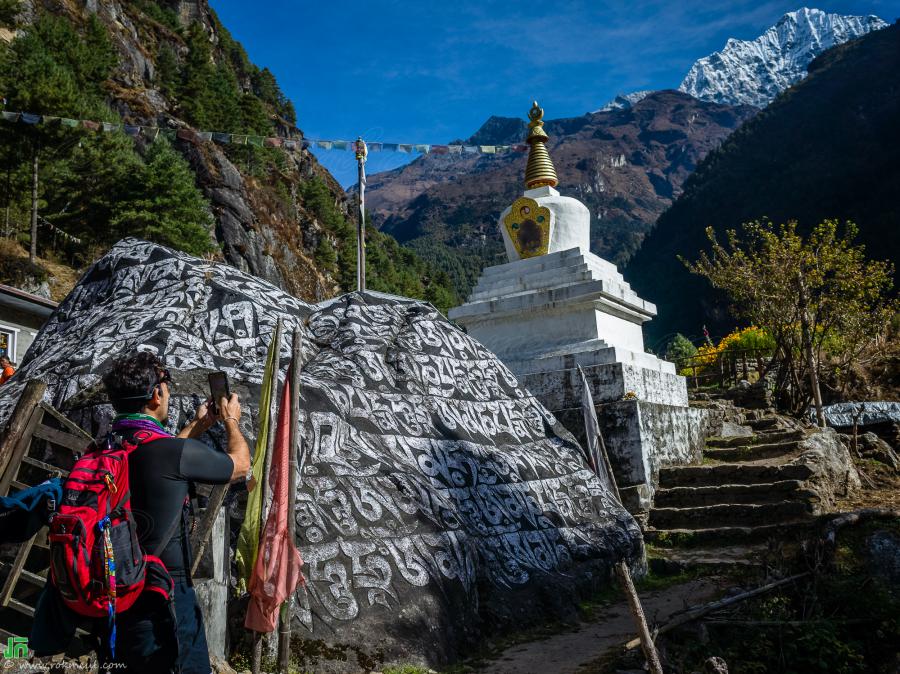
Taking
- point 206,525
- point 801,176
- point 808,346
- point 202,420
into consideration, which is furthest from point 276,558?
point 801,176

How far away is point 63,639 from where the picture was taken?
8.18 feet

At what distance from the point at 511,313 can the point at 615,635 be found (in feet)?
23.5

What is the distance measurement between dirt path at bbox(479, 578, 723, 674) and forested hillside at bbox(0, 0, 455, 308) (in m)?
16.7

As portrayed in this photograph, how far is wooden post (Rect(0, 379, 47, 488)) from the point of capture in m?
3.85

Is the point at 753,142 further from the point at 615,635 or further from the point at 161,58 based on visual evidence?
the point at 615,635

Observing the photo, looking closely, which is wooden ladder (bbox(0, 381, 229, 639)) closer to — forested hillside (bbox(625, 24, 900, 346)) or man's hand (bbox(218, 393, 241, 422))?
man's hand (bbox(218, 393, 241, 422))

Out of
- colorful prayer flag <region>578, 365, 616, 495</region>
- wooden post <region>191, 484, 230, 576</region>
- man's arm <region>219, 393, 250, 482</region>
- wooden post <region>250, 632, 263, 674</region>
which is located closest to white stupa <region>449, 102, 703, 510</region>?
colorful prayer flag <region>578, 365, 616, 495</region>

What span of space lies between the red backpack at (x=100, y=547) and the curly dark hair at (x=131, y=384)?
0.25 meters

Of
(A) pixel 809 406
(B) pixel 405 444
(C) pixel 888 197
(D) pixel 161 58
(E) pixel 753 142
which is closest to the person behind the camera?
(B) pixel 405 444

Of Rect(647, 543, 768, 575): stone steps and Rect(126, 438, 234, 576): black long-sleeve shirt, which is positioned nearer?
Rect(126, 438, 234, 576): black long-sleeve shirt

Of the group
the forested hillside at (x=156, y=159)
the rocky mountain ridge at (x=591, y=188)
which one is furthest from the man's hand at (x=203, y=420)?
the rocky mountain ridge at (x=591, y=188)

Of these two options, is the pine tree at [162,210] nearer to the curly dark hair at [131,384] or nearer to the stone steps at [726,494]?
the stone steps at [726,494]

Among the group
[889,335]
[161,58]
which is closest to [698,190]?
[161,58]

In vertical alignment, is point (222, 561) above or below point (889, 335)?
below
